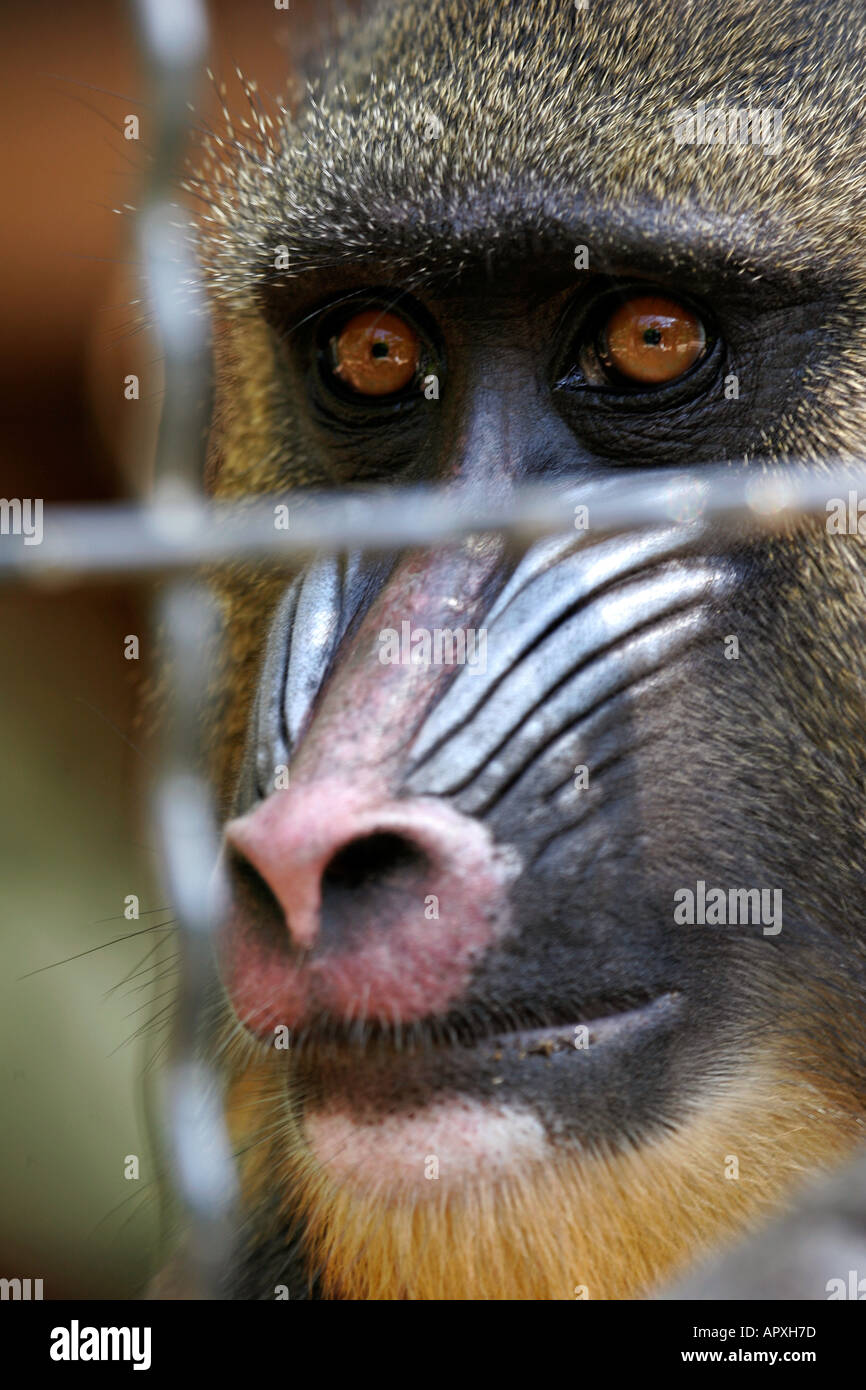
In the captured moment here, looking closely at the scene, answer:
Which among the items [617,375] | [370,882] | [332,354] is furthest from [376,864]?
[332,354]

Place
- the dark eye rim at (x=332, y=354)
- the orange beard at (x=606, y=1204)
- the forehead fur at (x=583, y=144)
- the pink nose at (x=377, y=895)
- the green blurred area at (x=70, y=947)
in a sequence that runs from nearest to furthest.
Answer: the pink nose at (x=377, y=895) < the orange beard at (x=606, y=1204) < the forehead fur at (x=583, y=144) < the dark eye rim at (x=332, y=354) < the green blurred area at (x=70, y=947)

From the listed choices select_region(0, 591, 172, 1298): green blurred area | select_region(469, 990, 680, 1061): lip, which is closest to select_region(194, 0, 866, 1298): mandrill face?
select_region(469, 990, 680, 1061): lip

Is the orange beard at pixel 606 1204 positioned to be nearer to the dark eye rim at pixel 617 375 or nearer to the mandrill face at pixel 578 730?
the mandrill face at pixel 578 730

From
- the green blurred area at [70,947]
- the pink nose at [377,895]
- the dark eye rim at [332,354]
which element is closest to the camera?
the pink nose at [377,895]

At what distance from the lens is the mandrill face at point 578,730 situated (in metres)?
1.86

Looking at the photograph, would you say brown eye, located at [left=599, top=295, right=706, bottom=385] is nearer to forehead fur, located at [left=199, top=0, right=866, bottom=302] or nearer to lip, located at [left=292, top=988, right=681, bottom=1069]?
forehead fur, located at [left=199, top=0, right=866, bottom=302]

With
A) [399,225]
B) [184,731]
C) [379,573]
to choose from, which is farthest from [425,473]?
[184,731]

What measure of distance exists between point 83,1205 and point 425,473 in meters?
2.98

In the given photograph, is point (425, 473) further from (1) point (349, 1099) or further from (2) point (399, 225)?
(1) point (349, 1099)

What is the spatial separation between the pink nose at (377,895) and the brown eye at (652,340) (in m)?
0.74

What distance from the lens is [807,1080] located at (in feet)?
6.85
